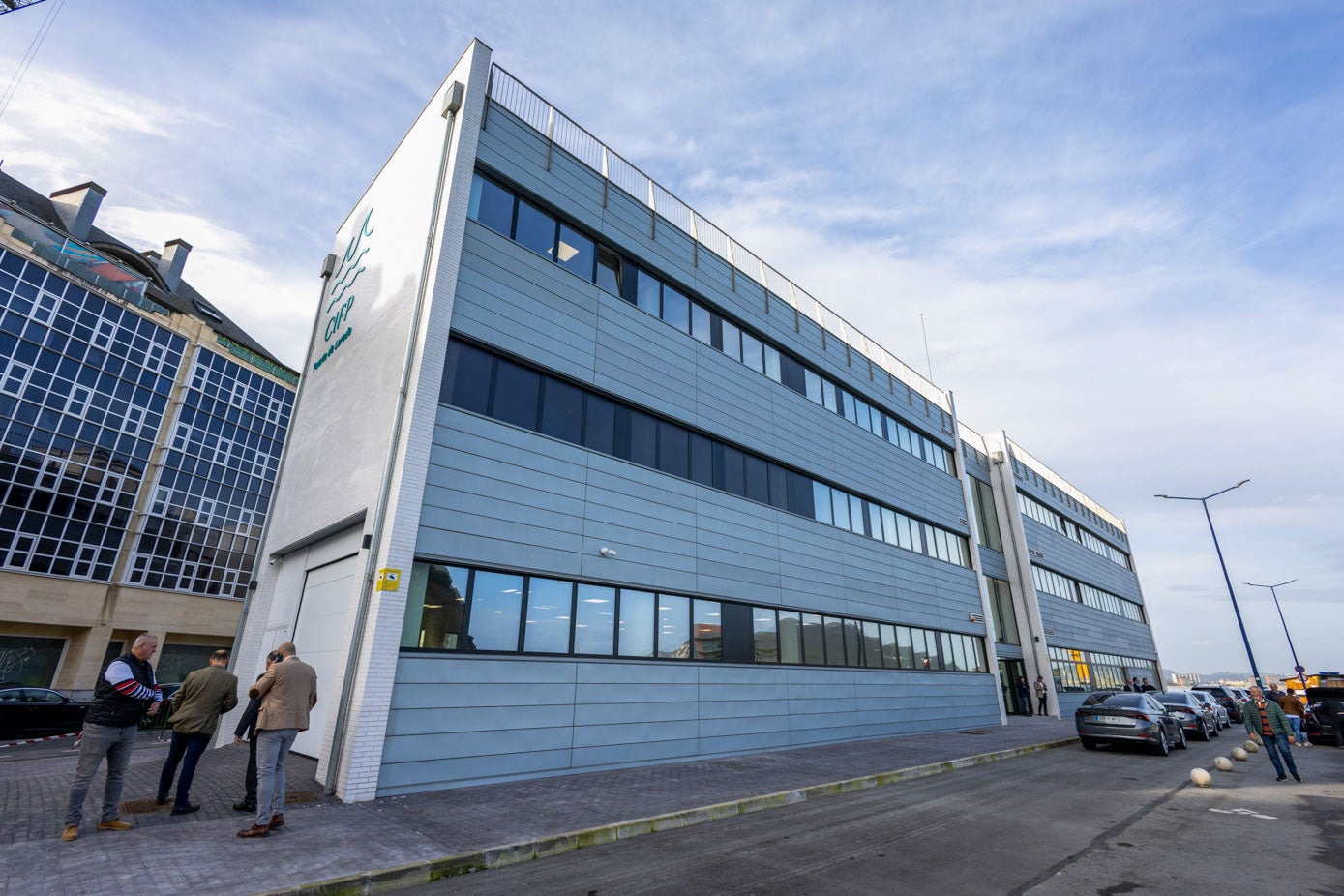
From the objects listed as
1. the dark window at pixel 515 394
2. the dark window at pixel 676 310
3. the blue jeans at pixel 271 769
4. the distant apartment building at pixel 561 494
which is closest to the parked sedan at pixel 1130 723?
the distant apartment building at pixel 561 494

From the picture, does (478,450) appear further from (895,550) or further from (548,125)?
(895,550)

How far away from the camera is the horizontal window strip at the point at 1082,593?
30.1 m

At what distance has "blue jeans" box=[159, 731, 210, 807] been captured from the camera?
667cm

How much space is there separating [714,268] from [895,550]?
11.5 meters

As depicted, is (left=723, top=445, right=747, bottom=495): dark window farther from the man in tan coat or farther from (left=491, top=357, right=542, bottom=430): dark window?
the man in tan coat

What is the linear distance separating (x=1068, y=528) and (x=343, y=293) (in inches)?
1593

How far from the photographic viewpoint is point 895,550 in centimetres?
2027

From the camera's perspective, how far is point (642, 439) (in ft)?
43.0

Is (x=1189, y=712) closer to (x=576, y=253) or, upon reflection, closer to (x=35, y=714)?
(x=576, y=253)

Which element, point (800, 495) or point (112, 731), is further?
point (800, 495)

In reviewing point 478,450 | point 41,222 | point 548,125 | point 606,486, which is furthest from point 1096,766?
point 41,222

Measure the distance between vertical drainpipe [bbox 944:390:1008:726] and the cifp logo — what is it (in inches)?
939

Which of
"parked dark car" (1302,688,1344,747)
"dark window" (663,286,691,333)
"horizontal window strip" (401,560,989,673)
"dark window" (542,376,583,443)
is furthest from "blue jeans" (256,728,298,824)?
"parked dark car" (1302,688,1344,747)

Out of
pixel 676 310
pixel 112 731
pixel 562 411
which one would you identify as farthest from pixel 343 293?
pixel 112 731
